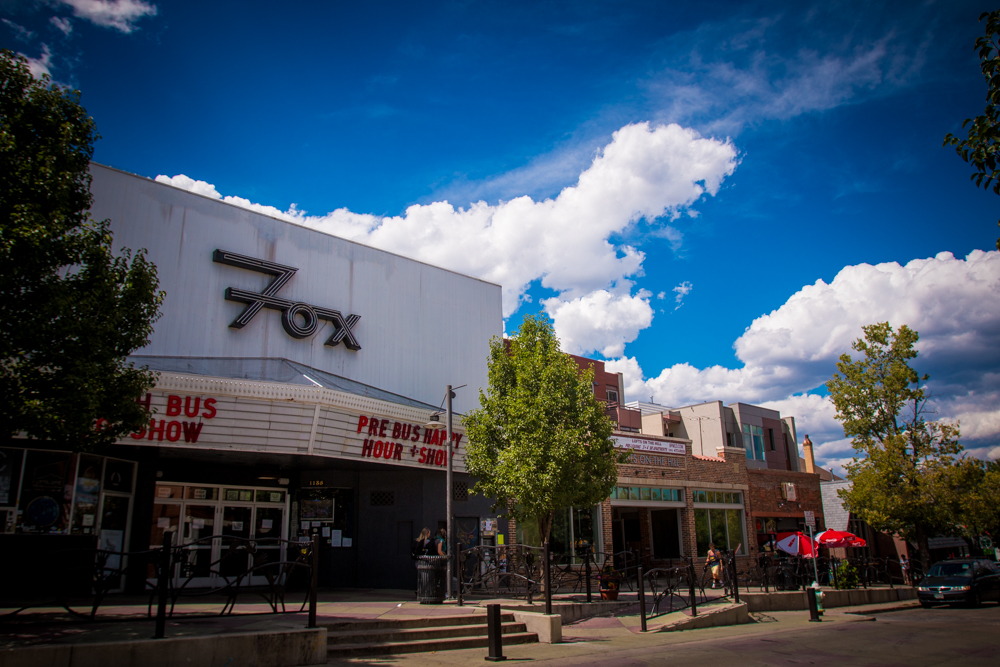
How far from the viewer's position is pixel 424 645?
35.9ft

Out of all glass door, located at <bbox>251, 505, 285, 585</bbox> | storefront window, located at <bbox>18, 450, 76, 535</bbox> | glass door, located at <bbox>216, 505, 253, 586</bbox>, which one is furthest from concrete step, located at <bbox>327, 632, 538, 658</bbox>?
glass door, located at <bbox>251, 505, 285, 585</bbox>

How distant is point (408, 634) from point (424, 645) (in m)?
0.37

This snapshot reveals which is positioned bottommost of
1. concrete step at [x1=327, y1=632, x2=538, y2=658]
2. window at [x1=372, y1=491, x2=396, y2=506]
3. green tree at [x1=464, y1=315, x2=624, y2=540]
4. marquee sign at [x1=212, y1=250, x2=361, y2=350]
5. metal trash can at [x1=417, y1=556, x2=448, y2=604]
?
concrete step at [x1=327, y1=632, x2=538, y2=658]

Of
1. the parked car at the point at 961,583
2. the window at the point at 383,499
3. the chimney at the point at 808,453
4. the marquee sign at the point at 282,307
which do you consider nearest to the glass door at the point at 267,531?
the window at the point at 383,499

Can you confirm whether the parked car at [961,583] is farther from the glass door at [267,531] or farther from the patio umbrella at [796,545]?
the glass door at [267,531]

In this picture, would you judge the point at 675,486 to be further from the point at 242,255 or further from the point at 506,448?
the point at 242,255

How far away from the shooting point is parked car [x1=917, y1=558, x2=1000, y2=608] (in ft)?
69.7

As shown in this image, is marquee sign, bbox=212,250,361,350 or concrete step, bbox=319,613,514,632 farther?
marquee sign, bbox=212,250,361,350

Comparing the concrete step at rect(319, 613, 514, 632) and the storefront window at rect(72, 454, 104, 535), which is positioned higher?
the storefront window at rect(72, 454, 104, 535)

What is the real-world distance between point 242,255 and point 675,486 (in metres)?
18.9

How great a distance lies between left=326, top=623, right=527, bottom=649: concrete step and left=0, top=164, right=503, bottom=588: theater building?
5267mm

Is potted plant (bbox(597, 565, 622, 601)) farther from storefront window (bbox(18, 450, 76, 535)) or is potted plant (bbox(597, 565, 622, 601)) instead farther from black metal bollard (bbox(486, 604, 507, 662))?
storefront window (bbox(18, 450, 76, 535))

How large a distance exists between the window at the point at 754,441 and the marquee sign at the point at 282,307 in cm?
2962

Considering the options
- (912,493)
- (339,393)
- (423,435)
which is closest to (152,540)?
(339,393)
